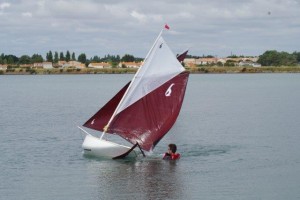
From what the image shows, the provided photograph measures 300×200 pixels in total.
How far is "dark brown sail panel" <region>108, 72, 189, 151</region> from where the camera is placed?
4156cm

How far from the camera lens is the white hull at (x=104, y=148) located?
41156 mm

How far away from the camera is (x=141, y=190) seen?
33.6 m

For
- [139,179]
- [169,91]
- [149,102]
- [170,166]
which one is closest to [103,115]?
[149,102]

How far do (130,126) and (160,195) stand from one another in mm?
9974

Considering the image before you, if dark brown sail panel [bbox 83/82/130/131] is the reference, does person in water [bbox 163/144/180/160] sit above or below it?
below

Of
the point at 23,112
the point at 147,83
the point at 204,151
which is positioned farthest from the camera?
the point at 23,112

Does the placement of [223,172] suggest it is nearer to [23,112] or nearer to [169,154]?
[169,154]

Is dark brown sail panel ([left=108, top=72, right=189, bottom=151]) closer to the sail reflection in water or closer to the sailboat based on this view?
the sailboat

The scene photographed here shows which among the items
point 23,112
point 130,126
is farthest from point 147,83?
point 23,112

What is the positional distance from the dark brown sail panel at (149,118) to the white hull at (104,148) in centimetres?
85

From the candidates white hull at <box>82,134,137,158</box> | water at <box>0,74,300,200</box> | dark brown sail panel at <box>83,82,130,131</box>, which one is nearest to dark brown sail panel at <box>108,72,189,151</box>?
dark brown sail panel at <box>83,82,130,131</box>

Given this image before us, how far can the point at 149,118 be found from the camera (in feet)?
138

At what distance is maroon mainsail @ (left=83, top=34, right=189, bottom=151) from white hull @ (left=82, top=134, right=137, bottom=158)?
82 centimetres

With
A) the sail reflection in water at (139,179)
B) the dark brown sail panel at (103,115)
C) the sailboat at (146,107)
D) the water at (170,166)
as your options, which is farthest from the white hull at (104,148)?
the dark brown sail panel at (103,115)
